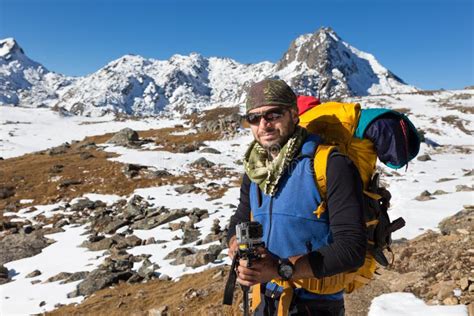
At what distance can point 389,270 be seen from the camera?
8.44 meters

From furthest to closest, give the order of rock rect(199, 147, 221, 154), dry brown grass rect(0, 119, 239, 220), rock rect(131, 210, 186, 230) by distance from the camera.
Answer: rock rect(199, 147, 221, 154)
dry brown grass rect(0, 119, 239, 220)
rock rect(131, 210, 186, 230)

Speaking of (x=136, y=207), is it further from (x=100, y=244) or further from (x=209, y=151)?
(x=209, y=151)

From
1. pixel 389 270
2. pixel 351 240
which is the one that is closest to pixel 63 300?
pixel 389 270

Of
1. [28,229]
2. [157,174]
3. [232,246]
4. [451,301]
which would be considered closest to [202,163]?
[157,174]

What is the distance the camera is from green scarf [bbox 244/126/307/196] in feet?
8.98

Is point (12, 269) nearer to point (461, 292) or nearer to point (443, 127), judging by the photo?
point (461, 292)

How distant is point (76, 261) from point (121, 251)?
1.83m

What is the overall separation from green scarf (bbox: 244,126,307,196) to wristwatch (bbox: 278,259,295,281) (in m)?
0.58

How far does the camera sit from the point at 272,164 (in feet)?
9.21

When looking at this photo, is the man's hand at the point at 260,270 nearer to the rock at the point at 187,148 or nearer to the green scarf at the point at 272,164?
the green scarf at the point at 272,164

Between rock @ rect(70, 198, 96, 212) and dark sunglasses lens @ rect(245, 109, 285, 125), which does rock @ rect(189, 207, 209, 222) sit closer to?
rock @ rect(70, 198, 96, 212)

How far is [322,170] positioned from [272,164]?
0.41 m

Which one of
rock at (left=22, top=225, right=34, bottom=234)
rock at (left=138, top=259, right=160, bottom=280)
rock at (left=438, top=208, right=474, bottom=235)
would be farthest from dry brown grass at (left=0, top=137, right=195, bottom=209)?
rock at (left=438, top=208, right=474, bottom=235)

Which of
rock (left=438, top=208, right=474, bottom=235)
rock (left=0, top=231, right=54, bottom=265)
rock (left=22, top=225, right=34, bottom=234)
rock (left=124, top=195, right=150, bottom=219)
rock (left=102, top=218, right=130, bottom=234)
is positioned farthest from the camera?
rock (left=124, top=195, right=150, bottom=219)
